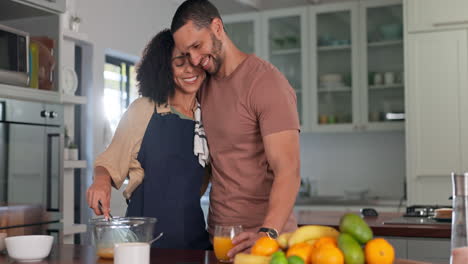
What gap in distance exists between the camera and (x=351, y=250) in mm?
1264

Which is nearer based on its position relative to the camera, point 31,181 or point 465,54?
point 31,181

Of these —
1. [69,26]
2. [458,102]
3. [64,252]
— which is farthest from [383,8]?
[64,252]

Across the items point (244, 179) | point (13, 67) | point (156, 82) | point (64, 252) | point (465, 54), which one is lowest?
point (64, 252)

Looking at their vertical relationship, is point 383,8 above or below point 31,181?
above


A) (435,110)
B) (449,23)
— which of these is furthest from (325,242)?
(449,23)

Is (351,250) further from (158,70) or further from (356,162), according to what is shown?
(356,162)

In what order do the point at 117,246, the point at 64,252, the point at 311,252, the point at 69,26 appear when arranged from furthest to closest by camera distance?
the point at 69,26, the point at 64,252, the point at 117,246, the point at 311,252

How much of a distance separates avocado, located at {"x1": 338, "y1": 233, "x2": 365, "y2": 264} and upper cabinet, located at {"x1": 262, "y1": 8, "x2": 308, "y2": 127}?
14.9 feet

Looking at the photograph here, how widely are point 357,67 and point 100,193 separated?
13.2ft

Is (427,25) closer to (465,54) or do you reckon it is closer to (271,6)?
(465,54)

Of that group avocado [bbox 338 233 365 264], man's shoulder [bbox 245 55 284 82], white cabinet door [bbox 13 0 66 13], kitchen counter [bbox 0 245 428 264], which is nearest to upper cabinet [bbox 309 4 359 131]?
white cabinet door [bbox 13 0 66 13]

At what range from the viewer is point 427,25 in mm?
4922

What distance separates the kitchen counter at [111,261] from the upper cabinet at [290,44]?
4028mm

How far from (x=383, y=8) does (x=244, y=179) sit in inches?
154
